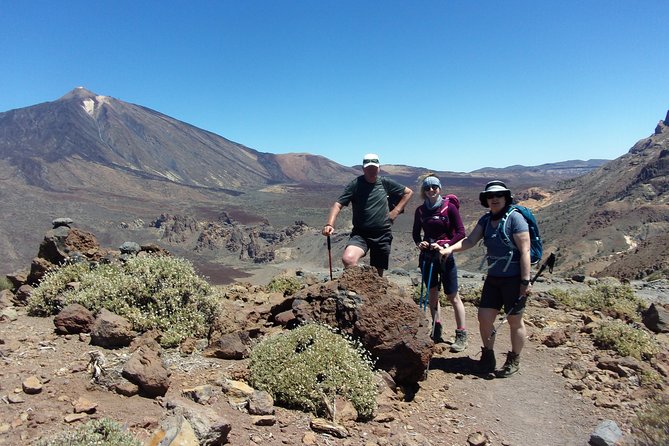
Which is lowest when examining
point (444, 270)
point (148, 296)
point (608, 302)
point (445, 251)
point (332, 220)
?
point (608, 302)

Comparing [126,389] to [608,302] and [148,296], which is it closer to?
[148,296]

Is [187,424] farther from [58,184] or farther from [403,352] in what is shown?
[58,184]

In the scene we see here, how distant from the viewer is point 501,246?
3699 millimetres

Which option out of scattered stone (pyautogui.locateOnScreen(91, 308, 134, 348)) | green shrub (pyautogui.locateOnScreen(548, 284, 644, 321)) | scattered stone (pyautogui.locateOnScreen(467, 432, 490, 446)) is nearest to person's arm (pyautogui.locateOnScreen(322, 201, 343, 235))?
scattered stone (pyautogui.locateOnScreen(91, 308, 134, 348))

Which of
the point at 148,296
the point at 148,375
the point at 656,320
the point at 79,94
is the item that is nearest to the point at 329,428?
the point at 148,375

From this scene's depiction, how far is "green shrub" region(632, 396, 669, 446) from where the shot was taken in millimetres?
2557

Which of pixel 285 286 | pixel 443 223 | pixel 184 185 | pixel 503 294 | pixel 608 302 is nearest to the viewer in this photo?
pixel 503 294

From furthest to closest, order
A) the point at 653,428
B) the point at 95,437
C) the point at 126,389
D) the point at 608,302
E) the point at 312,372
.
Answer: the point at 608,302
the point at 312,372
the point at 126,389
the point at 653,428
the point at 95,437

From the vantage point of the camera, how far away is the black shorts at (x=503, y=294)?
3691 mm

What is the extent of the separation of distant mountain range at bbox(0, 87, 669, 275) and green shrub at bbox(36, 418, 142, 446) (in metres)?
20.3

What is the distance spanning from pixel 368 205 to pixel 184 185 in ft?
265

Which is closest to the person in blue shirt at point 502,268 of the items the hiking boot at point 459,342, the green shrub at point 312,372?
the hiking boot at point 459,342

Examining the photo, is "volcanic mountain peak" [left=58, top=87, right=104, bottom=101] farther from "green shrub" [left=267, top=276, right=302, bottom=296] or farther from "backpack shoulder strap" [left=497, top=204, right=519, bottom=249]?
"backpack shoulder strap" [left=497, top=204, right=519, bottom=249]

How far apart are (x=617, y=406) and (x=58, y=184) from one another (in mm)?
76573
